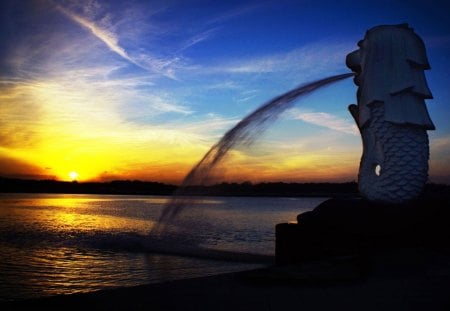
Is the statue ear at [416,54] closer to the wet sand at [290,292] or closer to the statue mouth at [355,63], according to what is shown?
the statue mouth at [355,63]

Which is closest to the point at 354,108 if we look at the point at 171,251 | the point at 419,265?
the point at 419,265

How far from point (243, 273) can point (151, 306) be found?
1.71 meters

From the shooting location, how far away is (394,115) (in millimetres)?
9602

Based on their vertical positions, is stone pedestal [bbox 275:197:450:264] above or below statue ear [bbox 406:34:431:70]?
below

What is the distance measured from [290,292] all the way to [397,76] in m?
6.43

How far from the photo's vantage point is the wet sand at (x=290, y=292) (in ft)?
16.2

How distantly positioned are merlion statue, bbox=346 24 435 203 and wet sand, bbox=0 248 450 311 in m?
3.04

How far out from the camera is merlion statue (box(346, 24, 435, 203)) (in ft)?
31.3

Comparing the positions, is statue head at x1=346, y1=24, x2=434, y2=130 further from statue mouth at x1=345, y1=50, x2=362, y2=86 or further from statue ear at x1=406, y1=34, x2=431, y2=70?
statue mouth at x1=345, y1=50, x2=362, y2=86

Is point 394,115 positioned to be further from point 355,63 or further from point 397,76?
point 355,63

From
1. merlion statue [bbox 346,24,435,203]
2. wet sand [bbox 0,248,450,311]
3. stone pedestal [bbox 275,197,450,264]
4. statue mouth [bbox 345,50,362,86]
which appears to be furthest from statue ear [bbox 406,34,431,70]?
wet sand [bbox 0,248,450,311]

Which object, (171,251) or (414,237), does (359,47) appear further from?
(171,251)

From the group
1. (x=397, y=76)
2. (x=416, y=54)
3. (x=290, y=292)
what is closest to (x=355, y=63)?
(x=397, y=76)

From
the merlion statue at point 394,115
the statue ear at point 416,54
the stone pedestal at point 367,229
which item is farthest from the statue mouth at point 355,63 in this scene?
the stone pedestal at point 367,229
